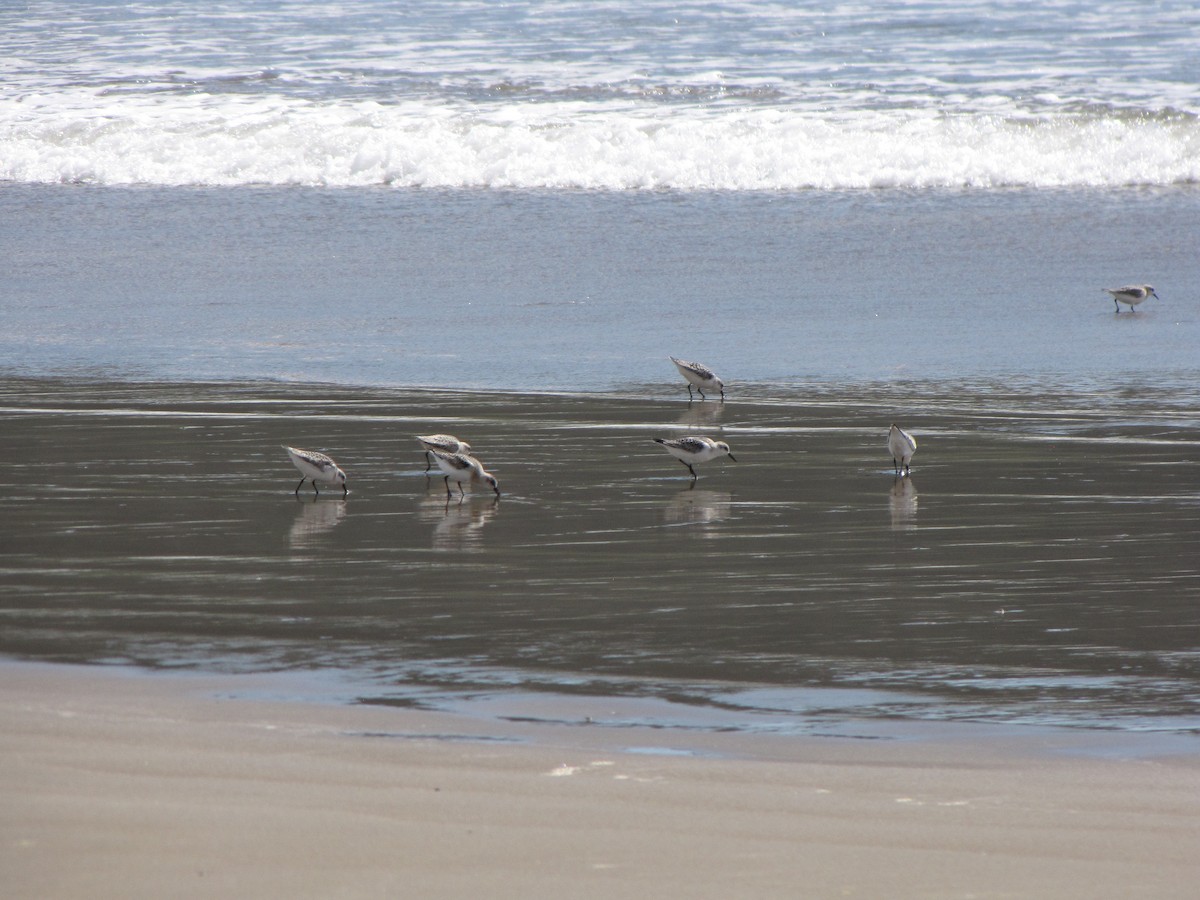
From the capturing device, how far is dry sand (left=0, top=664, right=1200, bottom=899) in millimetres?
3119

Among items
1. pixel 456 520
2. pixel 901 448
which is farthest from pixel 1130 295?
pixel 456 520

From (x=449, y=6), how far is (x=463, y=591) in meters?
23.6

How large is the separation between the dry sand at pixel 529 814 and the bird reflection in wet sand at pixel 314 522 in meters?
2.17

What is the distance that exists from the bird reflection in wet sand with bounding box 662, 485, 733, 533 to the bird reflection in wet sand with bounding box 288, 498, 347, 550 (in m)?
1.51

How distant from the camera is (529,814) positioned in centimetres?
347

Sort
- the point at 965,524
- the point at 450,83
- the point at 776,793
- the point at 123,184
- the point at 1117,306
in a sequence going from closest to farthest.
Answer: the point at 776,793, the point at 965,524, the point at 1117,306, the point at 123,184, the point at 450,83

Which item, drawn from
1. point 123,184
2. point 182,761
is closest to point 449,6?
point 123,184

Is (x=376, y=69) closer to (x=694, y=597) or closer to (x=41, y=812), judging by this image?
(x=694, y=597)

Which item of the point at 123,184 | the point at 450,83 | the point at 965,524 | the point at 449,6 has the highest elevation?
the point at 449,6

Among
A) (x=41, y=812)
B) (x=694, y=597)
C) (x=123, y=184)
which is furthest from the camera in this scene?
(x=123, y=184)

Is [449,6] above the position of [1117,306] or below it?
above

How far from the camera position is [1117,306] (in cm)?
1248

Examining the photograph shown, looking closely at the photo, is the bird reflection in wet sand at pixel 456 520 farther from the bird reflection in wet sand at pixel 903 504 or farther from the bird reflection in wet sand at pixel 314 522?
the bird reflection in wet sand at pixel 903 504

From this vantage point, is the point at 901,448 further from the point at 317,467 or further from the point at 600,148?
the point at 600,148
